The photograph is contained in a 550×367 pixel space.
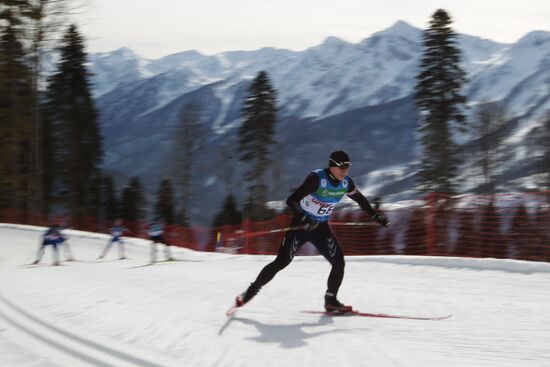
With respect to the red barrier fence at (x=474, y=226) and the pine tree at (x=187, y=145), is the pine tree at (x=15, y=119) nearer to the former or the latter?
the pine tree at (x=187, y=145)

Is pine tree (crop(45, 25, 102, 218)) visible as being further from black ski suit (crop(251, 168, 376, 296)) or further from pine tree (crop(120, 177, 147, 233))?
black ski suit (crop(251, 168, 376, 296))

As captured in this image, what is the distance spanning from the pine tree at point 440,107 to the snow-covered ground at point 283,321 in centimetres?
2126

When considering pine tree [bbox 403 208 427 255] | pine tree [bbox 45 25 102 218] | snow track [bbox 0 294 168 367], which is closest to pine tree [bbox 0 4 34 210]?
pine tree [bbox 45 25 102 218]

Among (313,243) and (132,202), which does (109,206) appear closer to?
(132,202)

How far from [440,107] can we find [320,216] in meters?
26.9

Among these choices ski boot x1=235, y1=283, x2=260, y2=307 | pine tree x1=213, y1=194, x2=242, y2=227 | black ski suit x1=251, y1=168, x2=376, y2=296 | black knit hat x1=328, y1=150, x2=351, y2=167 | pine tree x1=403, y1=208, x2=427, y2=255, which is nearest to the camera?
black knit hat x1=328, y1=150, x2=351, y2=167

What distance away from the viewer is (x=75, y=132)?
5303 centimetres

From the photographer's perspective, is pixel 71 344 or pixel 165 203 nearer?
pixel 71 344

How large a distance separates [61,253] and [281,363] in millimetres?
21591

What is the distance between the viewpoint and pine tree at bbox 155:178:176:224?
210 ft

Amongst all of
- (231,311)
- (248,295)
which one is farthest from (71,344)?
(248,295)

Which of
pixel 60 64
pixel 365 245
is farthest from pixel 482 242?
pixel 60 64

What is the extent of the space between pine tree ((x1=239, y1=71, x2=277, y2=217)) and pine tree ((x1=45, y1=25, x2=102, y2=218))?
14274mm

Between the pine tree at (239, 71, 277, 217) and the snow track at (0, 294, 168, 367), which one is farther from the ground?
the pine tree at (239, 71, 277, 217)
